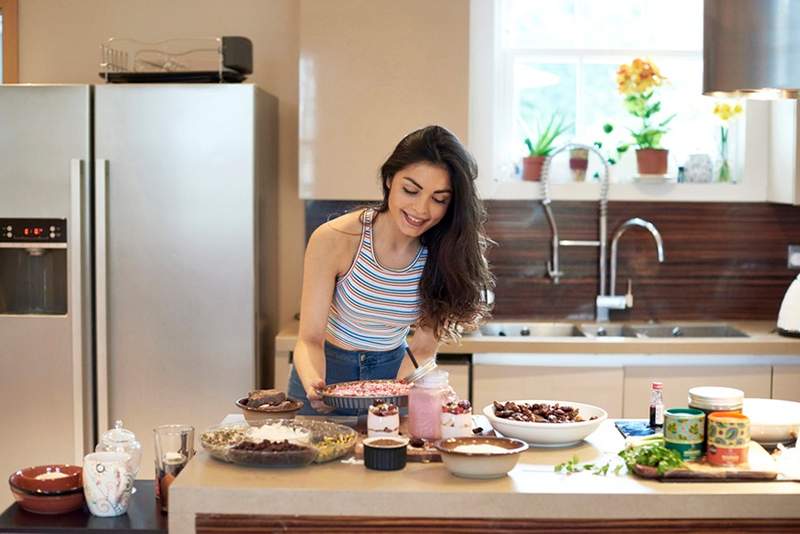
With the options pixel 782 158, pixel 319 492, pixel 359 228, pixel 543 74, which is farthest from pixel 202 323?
pixel 782 158

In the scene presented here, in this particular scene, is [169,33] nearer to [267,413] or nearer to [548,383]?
[548,383]

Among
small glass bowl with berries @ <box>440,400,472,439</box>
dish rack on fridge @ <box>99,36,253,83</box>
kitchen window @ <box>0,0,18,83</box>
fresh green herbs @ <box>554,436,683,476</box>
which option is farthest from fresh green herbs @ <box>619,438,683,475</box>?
kitchen window @ <box>0,0,18,83</box>

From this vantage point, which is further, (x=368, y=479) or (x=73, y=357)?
(x=73, y=357)

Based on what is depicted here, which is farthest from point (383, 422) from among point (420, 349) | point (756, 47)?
point (756, 47)

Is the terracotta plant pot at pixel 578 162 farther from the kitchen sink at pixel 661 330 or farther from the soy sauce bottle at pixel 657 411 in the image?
the soy sauce bottle at pixel 657 411

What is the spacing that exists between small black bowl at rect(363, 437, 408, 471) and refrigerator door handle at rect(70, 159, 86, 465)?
2.21m

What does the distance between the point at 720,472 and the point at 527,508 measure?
444 millimetres

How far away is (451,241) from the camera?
3010mm

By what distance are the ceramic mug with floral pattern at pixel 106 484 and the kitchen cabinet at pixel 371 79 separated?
2.14 metres

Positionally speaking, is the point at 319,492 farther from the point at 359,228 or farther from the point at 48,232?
the point at 48,232

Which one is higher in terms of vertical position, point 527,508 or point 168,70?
point 168,70

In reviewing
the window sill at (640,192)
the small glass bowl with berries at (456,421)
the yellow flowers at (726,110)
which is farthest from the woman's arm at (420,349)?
the yellow flowers at (726,110)

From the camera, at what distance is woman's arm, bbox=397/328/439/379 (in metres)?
3.19

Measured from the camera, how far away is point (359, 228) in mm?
3094
